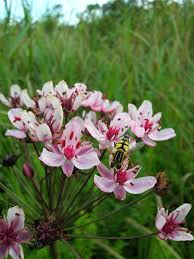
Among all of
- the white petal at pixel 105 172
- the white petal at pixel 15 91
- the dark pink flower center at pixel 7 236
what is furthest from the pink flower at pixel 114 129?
the white petal at pixel 15 91

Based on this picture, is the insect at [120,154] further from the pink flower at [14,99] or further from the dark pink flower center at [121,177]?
Result: the pink flower at [14,99]

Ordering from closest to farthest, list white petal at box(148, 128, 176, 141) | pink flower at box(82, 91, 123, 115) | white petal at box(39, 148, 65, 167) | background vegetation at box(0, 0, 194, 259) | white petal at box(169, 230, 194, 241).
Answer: white petal at box(39, 148, 65, 167) → white petal at box(169, 230, 194, 241) → white petal at box(148, 128, 176, 141) → pink flower at box(82, 91, 123, 115) → background vegetation at box(0, 0, 194, 259)

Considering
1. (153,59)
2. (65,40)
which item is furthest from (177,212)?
(65,40)

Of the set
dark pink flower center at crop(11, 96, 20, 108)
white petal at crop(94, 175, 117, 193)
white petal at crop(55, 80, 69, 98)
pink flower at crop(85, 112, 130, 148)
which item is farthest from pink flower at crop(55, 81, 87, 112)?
white petal at crop(94, 175, 117, 193)

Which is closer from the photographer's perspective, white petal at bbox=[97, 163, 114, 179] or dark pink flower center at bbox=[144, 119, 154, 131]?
white petal at bbox=[97, 163, 114, 179]

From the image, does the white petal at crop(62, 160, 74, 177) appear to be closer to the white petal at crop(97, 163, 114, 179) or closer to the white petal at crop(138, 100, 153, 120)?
the white petal at crop(97, 163, 114, 179)

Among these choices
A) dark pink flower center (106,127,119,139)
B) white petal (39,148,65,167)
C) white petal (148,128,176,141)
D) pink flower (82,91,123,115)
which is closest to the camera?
white petal (39,148,65,167)

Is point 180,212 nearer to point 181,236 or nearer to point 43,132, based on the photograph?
point 181,236
